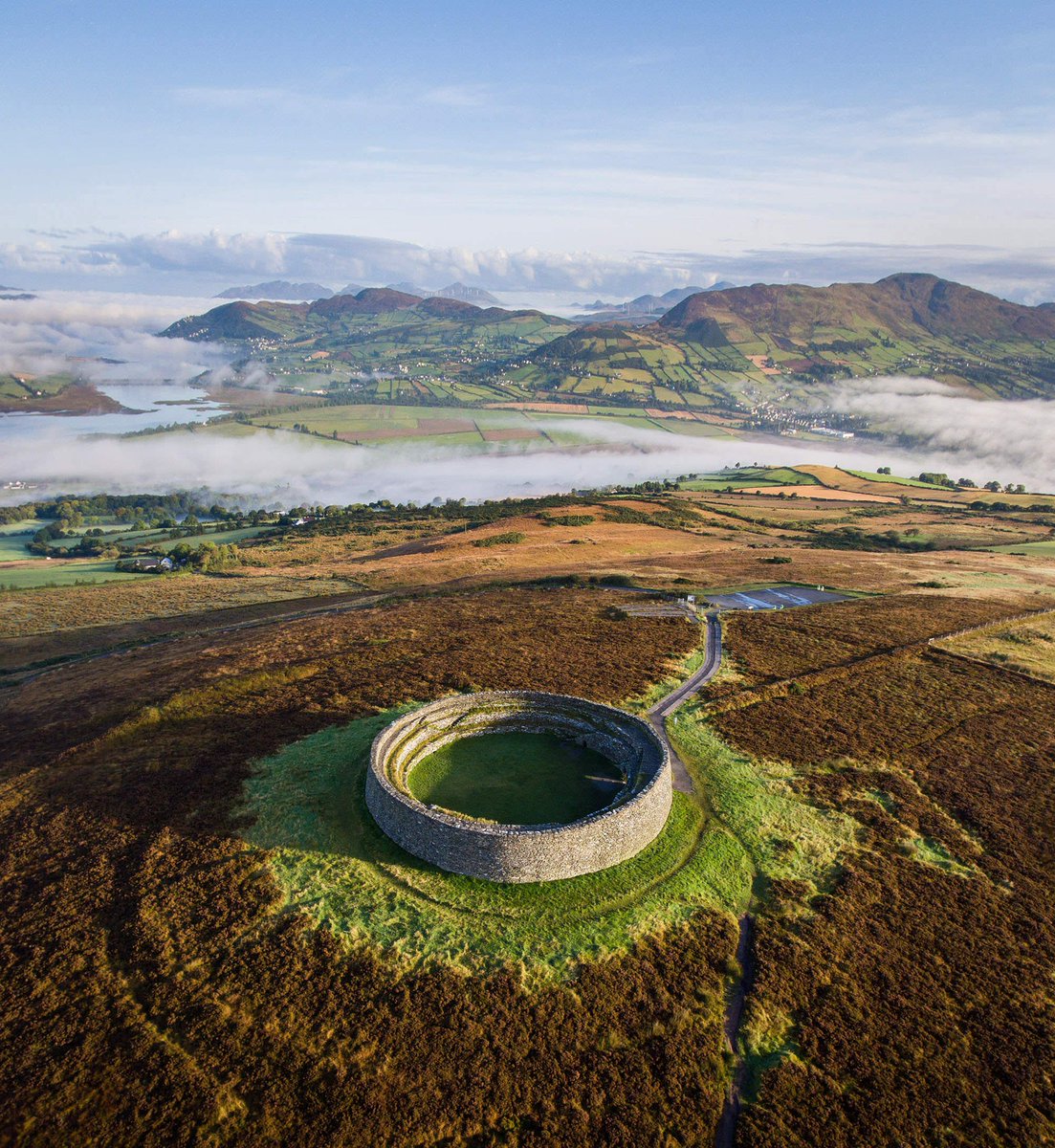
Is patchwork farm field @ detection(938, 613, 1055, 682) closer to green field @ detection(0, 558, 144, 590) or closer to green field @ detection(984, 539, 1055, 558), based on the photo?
green field @ detection(984, 539, 1055, 558)

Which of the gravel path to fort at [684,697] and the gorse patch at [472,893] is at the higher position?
the gorse patch at [472,893]

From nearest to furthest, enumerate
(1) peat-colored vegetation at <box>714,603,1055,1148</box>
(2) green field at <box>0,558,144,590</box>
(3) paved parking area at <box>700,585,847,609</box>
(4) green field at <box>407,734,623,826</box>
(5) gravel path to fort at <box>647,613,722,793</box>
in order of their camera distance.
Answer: (1) peat-colored vegetation at <box>714,603,1055,1148</box>
(4) green field at <box>407,734,623,826</box>
(5) gravel path to fort at <box>647,613,722,793</box>
(3) paved parking area at <box>700,585,847,609</box>
(2) green field at <box>0,558,144,590</box>

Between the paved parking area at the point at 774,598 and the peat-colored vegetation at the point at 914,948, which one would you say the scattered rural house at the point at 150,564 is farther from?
the peat-colored vegetation at the point at 914,948

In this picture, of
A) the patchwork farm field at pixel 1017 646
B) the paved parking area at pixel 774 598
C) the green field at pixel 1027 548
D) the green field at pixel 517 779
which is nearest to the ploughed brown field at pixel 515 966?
the patchwork farm field at pixel 1017 646

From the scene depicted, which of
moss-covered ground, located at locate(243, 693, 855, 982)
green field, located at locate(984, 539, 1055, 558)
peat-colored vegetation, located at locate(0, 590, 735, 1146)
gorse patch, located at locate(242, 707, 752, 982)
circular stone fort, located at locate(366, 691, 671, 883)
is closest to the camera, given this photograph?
peat-colored vegetation, located at locate(0, 590, 735, 1146)

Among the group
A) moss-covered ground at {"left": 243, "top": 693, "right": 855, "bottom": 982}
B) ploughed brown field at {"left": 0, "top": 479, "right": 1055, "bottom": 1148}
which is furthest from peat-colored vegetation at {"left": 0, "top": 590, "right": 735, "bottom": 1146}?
moss-covered ground at {"left": 243, "top": 693, "right": 855, "bottom": 982}

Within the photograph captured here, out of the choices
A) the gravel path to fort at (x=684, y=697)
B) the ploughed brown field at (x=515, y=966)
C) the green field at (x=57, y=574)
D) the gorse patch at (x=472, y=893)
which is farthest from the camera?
the green field at (x=57, y=574)
